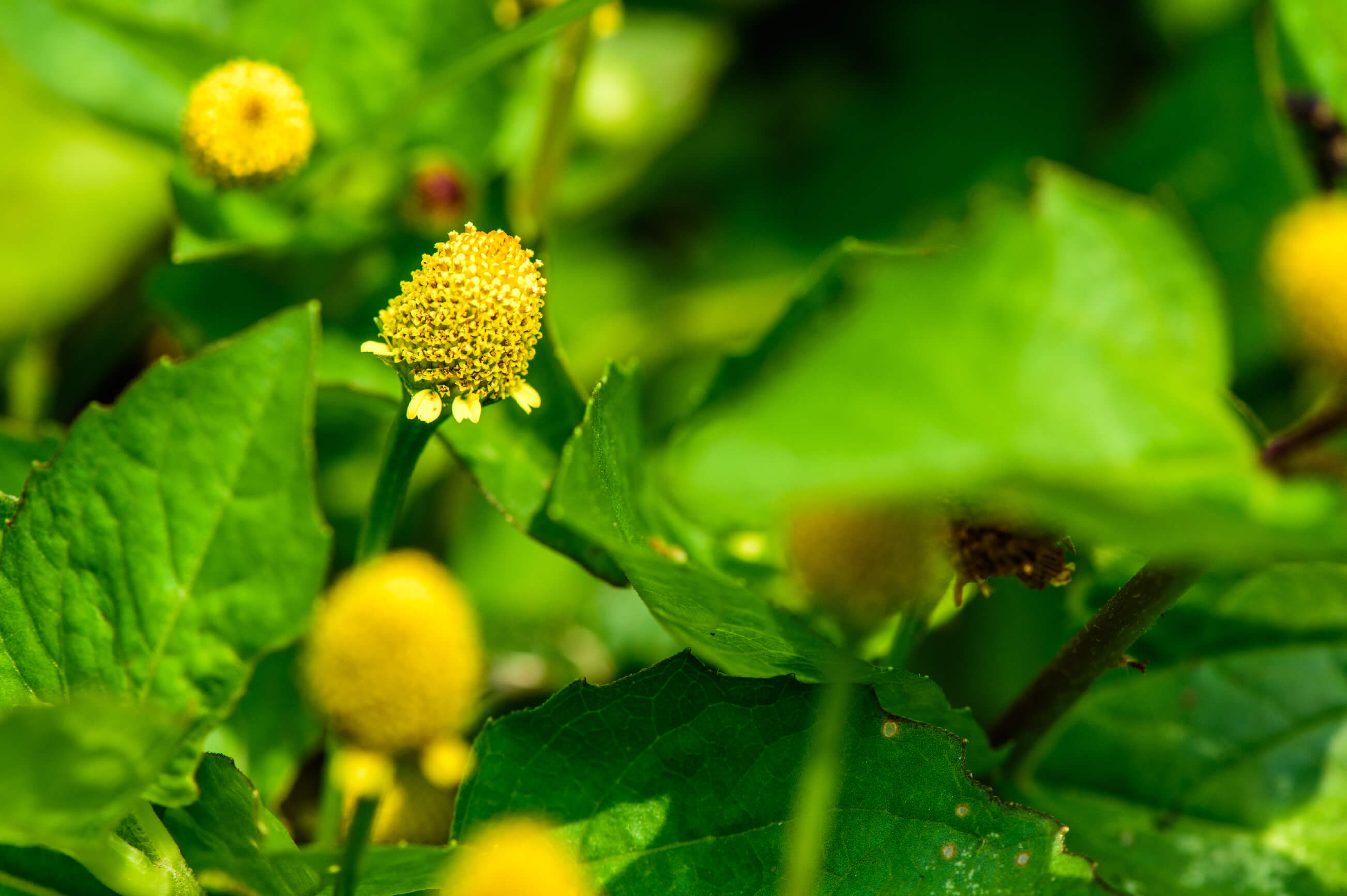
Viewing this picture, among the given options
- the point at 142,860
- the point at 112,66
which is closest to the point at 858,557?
→ the point at 142,860

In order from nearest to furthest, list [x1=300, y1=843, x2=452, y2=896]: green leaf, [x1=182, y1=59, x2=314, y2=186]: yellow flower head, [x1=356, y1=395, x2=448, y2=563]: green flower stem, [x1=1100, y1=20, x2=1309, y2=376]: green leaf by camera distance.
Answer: [x1=300, y1=843, x2=452, y2=896]: green leaf < [x1=356, y1=395, x2=448, y2=563]: green flower stem < [x1=182, y1=59, x2=314, y2=186]: yellow flower head < [x1=1100, y1=20, x2=1309, y2=376]: green leaf

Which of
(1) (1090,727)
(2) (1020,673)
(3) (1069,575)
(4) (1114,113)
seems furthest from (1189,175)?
(3) (1069,575)

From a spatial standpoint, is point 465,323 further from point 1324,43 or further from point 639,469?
point 1324,43

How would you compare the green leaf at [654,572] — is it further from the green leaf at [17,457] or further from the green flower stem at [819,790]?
the green leaf at [17,457]

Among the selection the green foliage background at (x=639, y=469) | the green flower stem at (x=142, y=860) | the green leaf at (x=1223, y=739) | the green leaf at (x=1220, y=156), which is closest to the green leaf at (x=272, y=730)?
the green foliage background at (x=639, y=469)

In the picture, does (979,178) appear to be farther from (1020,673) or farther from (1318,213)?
(1318,213)

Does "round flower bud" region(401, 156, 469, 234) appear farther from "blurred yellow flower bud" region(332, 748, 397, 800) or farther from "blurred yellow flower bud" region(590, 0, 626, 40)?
"blurred yellow flower bud" region(332, 748, 397, 800)

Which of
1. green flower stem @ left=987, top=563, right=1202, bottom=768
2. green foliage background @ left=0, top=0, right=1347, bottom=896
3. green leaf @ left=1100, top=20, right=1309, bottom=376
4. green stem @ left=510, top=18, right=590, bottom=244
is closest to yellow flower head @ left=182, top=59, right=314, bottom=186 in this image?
green foliage background @ left=0, top=0, right=1347, bottom=896
